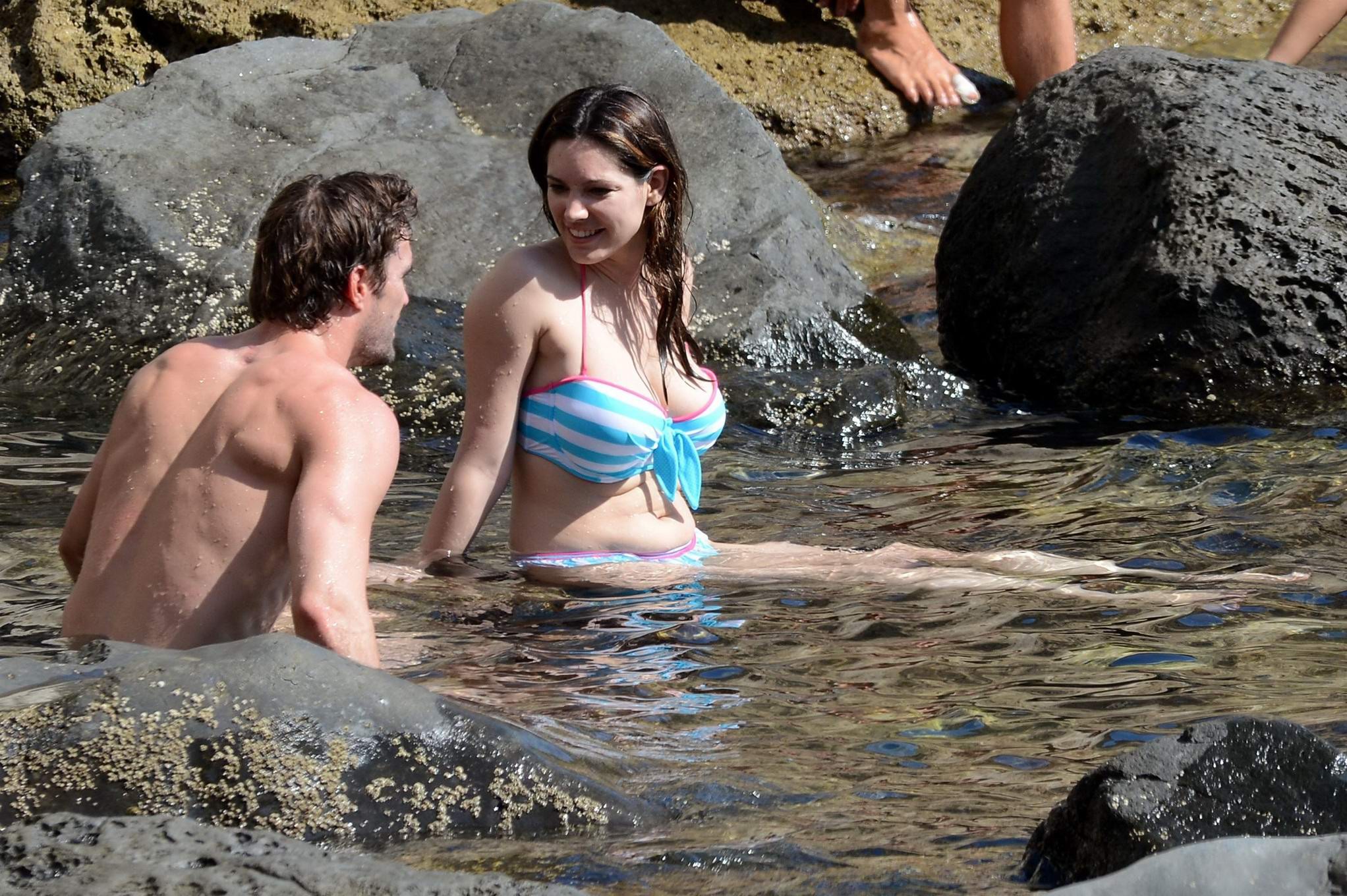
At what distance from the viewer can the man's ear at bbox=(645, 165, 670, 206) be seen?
447cm

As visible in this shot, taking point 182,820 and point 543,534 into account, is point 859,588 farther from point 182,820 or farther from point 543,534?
point 182,820

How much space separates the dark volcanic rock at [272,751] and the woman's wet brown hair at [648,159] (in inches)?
83.5

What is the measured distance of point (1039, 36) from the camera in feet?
35.3

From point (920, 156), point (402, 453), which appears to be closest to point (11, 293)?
point (402, 453)

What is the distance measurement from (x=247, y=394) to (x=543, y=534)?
1523mm

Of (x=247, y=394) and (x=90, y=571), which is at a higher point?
(x=247, y=394)

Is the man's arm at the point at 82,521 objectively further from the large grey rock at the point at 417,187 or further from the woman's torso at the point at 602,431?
the large grey rock at the point at 417,187

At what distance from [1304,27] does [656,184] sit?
21.7 ft

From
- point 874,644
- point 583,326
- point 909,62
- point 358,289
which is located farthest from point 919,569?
point 909,62

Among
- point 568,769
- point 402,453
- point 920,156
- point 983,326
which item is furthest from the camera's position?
point 920,156

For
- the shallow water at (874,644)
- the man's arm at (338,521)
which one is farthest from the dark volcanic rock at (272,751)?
the man's arm at (338,521)

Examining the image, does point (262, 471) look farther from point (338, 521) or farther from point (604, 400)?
point (604, 400)

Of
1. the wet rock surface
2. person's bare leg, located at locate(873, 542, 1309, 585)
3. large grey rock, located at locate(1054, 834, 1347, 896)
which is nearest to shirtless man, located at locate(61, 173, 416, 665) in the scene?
large grey rock, located at locate(1054, 834, 1347, 896)

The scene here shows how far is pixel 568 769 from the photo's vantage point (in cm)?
272
